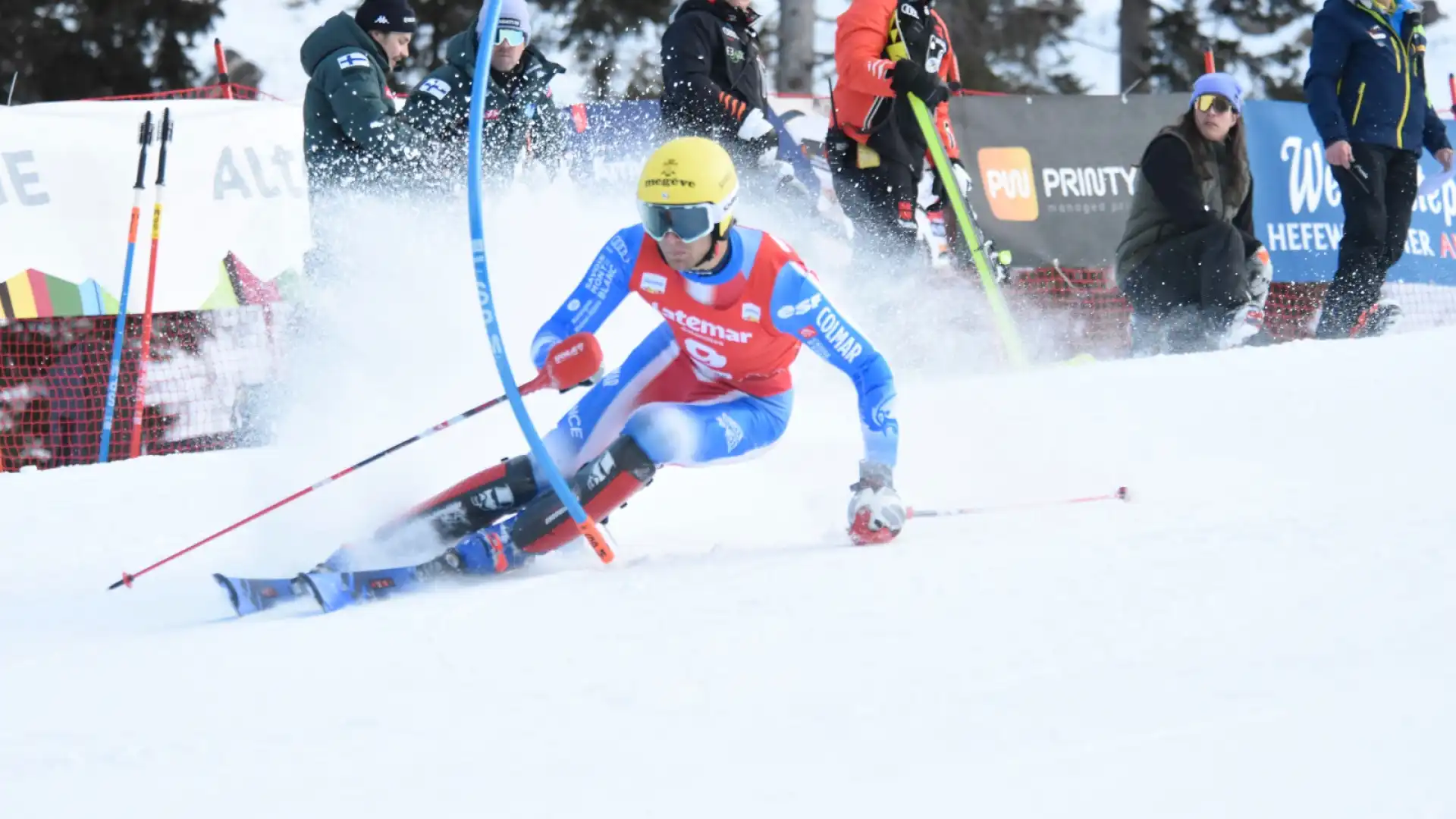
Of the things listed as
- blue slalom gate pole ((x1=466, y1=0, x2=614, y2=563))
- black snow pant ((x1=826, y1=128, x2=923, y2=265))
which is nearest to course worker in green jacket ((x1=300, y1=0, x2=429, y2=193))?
black snow pant ((x1=826, y1=128, x2=923, y2=265))

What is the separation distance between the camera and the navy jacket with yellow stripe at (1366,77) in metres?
Answer: 7.04

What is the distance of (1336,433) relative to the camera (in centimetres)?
525

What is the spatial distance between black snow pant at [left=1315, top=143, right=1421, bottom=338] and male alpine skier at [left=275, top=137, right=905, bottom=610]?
386cm

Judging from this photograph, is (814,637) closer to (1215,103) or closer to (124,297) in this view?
(1215,103)

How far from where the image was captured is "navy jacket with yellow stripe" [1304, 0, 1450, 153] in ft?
23.1

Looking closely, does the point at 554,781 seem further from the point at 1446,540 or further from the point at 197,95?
the point at 197,95

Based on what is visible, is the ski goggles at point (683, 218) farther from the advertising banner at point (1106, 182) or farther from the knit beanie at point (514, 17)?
the advertising banner at point (1106, 182)

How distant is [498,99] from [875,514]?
2982mm

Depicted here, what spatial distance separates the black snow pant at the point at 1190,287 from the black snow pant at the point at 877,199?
1.03 m

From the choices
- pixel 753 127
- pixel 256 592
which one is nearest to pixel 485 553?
pixel 256 592

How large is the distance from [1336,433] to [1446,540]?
185 cm

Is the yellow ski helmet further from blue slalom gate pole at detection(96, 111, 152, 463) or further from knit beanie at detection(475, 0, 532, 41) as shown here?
blue slalom gate pole at detection(96, 111, 152, 463)

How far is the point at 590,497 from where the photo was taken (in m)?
3.94

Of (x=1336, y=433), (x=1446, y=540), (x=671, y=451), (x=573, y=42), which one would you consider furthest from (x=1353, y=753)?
(x=573, y=42)
